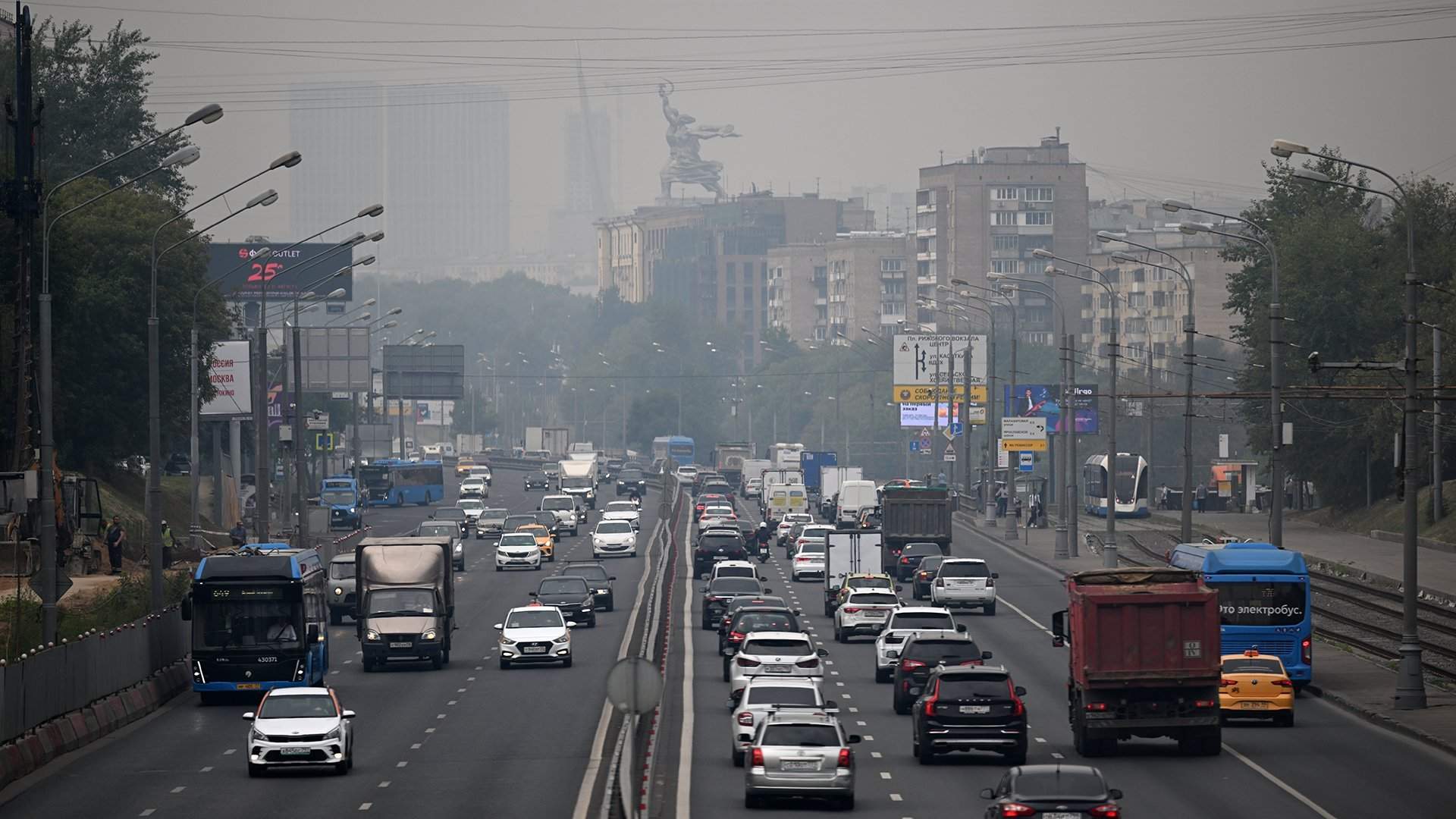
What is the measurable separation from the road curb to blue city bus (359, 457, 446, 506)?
77277 mm

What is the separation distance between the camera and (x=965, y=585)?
57.3 m

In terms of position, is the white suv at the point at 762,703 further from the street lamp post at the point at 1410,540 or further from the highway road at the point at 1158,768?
the street lamp post at the point at 1410,540

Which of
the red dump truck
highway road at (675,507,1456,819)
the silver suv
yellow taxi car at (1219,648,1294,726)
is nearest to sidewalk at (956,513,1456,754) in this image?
highway road at (675,507,1456,819)

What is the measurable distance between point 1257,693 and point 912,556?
33.9 metres

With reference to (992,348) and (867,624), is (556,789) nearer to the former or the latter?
(867,624)

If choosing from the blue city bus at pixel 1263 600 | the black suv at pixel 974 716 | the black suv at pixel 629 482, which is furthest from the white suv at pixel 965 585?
the black suv at pixel 629 482

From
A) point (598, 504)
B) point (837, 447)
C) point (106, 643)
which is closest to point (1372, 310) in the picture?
point (598, 504)

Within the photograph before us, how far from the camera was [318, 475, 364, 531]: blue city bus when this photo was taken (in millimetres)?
97750

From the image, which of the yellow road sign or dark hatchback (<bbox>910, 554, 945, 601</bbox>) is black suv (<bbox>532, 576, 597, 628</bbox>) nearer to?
dark hatchback (<bbox>910, 554, 945, 601</bbox>)

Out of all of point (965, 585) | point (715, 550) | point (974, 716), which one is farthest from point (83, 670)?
point (715, 550)

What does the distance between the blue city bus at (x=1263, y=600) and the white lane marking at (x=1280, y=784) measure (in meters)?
6.16

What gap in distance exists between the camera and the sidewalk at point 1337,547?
61.2 meters

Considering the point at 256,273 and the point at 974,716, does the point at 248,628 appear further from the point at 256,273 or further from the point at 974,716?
the point at 256,273

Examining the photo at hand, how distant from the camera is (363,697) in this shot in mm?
40344
